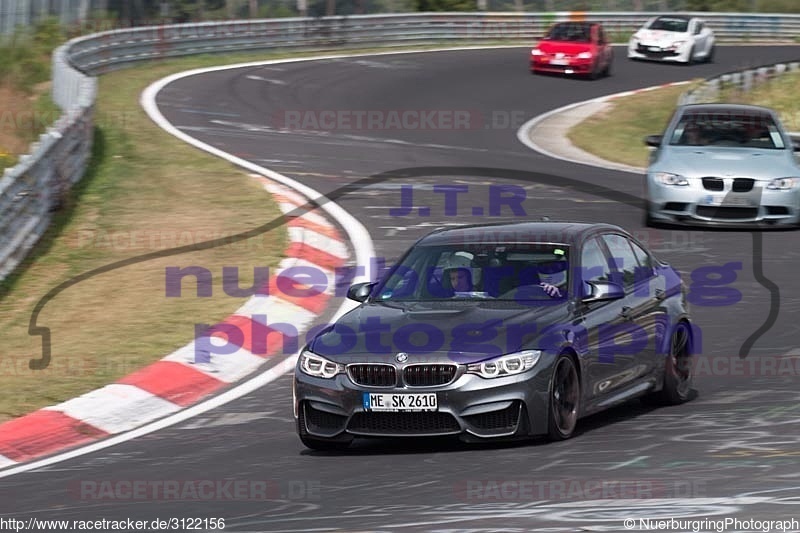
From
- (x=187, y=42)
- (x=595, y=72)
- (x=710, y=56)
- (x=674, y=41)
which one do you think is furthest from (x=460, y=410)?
(x=710, y=56)

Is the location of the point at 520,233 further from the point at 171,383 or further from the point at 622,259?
the point at 171,383

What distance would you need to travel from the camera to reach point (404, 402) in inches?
337

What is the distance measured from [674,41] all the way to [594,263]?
32.0 metres

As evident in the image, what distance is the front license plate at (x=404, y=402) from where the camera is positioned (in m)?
8.55

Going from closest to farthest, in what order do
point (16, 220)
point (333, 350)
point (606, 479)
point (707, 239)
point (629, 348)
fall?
point (606, 479)
point (333, 350)
point (629, 348)
point (16, 220)
point (707, 239)

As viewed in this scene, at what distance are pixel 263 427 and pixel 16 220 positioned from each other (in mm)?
5897

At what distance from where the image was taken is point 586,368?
9.11m

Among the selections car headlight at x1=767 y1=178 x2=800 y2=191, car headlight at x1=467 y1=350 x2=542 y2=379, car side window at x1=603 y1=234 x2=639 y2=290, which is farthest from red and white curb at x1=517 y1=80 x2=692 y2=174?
car headlight at x1=467 y1=350 x2=542 y2=379

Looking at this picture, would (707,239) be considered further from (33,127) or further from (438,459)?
(33,127)

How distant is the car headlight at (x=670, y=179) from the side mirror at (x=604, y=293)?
331 inches

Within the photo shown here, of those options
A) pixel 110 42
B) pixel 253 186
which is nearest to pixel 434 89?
pixel 110 42

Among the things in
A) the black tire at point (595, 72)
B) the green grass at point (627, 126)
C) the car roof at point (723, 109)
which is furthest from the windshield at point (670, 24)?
the car roof at point (723, 109)

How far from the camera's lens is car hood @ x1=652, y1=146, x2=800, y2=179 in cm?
1739

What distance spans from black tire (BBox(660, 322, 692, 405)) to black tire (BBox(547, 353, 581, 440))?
1286 mm
